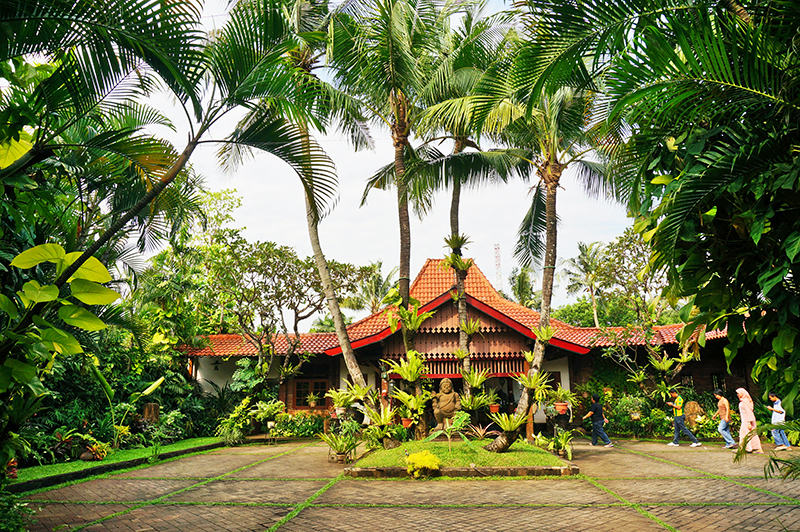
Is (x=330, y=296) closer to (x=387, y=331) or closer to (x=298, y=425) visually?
(x=387, y=331)

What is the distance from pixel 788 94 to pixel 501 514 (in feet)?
17.4

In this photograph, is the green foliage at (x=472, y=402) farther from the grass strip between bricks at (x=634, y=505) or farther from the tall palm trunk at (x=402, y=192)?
the grass strip between bricks at (x=634, y=505)

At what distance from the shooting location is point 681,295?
2.82 metres

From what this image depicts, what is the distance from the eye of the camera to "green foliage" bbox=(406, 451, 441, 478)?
8453mm

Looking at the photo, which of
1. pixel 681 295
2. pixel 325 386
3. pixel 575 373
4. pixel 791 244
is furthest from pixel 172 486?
pixel 575 373

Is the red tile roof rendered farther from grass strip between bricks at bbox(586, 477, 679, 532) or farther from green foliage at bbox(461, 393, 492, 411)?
grass strip between bricks at bbox(586, 477, 679, 532)

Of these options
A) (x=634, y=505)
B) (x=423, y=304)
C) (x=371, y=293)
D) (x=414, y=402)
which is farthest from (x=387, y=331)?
(x=371, y=293)

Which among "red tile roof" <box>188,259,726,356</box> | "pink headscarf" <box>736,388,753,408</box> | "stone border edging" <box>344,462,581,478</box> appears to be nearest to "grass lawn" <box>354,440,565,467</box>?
"stone border edging" <box>344,462,581,478</box>

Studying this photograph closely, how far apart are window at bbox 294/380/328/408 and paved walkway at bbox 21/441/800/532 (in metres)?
8.13

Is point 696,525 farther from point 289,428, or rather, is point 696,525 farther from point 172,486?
point 289,428

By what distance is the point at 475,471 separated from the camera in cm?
871

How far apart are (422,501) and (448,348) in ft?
23.7

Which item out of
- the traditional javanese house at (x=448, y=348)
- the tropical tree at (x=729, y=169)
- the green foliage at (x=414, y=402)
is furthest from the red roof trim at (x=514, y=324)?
the tropical tree at (x=729, y=169)

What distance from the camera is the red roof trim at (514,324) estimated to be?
13.6 metres
